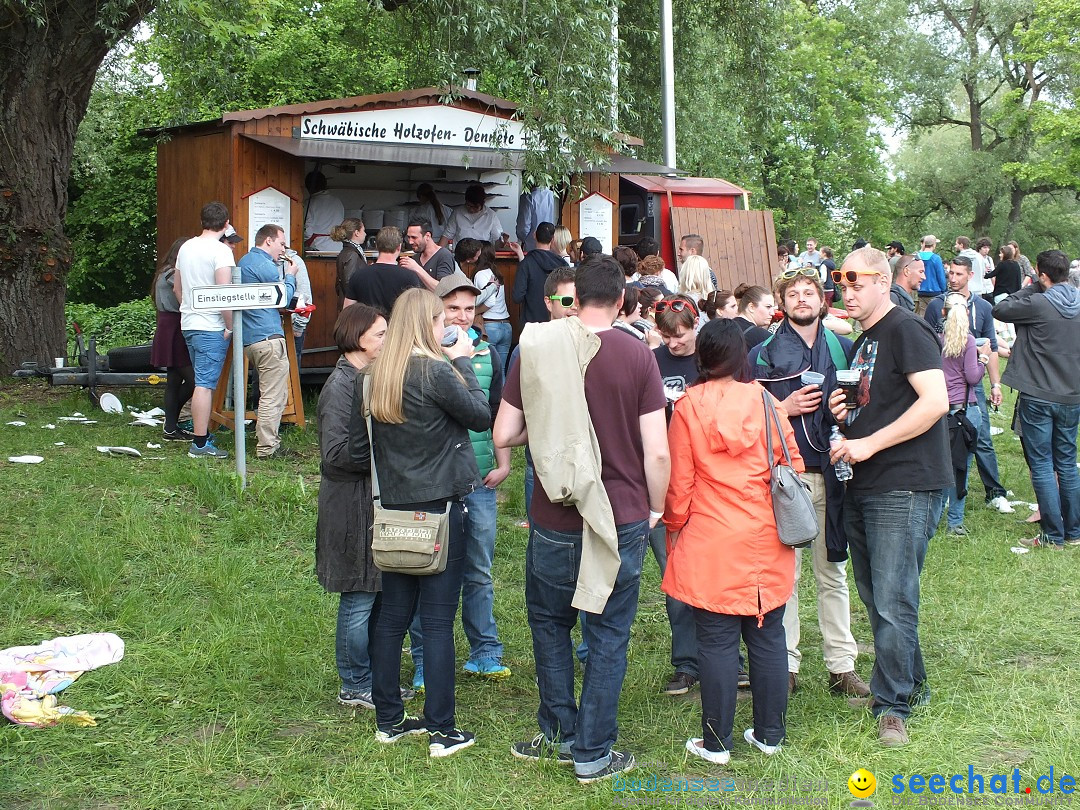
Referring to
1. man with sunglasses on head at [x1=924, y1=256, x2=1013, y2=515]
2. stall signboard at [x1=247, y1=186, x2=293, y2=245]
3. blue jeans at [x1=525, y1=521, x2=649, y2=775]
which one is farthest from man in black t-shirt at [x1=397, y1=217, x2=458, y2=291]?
blue jeans at [x1=525, y1=521, x2=649, y2=775]

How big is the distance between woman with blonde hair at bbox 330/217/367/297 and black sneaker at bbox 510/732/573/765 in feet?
21.7

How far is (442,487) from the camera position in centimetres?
416

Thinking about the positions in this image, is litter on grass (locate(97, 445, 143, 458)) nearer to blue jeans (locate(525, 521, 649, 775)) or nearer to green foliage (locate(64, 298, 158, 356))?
blue jeans (locate(525, 521, 649, 775))

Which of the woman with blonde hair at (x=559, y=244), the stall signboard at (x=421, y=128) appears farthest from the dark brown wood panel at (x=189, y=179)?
the woman with blonde hair at (x=559, y=244)

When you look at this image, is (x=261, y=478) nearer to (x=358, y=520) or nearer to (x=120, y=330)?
(x=358, y=520)

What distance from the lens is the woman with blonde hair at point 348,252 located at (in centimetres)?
1030

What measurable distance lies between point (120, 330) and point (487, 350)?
16765 millimetres

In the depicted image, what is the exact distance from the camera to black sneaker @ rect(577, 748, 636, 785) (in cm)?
405

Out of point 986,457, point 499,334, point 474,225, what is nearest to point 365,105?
point 474,225

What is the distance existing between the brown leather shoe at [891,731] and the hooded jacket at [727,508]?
2.45ft

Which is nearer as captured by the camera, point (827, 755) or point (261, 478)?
point (827, 755)

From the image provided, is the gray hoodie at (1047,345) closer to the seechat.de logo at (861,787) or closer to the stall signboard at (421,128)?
the seechat.de logo at (861,787)

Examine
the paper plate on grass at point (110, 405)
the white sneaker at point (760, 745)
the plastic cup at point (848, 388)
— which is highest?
the plastic cup at point (848, 388)

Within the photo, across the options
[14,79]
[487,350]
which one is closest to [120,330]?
[14,79]
